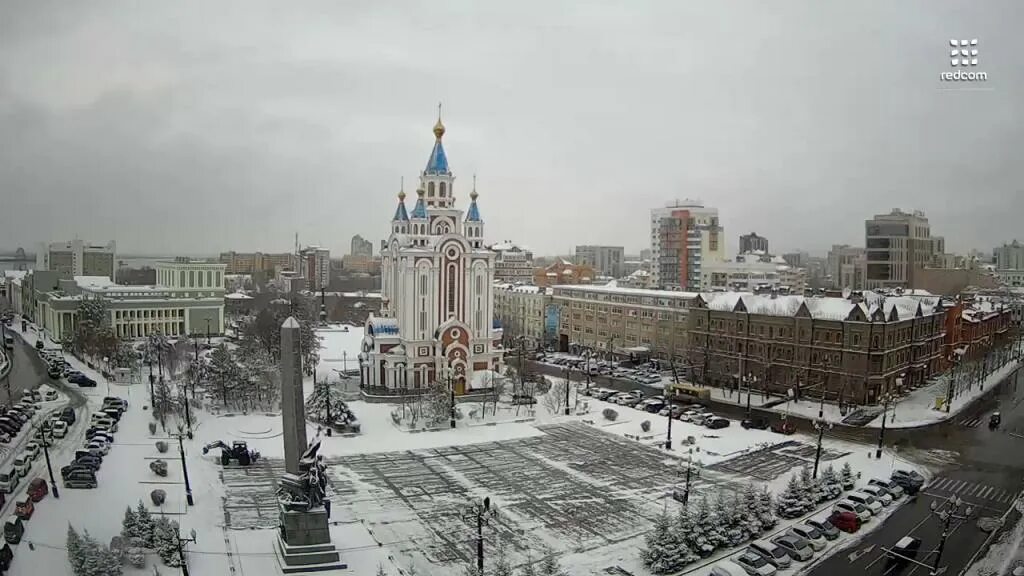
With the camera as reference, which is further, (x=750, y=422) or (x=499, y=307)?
(x=499, y=307)

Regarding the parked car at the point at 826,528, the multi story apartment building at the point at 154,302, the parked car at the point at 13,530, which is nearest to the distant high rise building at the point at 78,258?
the multi story apartment building at the point at 154,302

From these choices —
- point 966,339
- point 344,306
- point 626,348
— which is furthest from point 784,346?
point 344,306

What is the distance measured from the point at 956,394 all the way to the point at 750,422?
12.0m

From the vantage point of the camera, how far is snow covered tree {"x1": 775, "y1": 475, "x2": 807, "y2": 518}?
57.4ft

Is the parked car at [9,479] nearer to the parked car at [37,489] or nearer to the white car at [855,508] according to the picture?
the parked car at [37,489]

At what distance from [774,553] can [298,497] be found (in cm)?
994

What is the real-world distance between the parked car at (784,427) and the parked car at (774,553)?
446 inches

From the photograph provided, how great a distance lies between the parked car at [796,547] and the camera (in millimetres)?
15305

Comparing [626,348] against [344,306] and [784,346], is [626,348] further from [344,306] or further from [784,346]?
[344,306]

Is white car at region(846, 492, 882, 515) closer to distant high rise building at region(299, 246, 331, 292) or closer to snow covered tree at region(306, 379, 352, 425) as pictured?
snow covered tree at region(306, 379, 352, 425)

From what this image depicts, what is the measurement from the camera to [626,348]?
43969 millimetres

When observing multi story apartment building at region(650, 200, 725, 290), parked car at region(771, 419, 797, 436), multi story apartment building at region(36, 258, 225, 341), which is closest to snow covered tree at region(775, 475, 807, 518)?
parked car at region(771, 419, 797, 436)

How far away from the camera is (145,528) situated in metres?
14.4

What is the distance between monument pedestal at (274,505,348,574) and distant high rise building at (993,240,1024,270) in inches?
909
